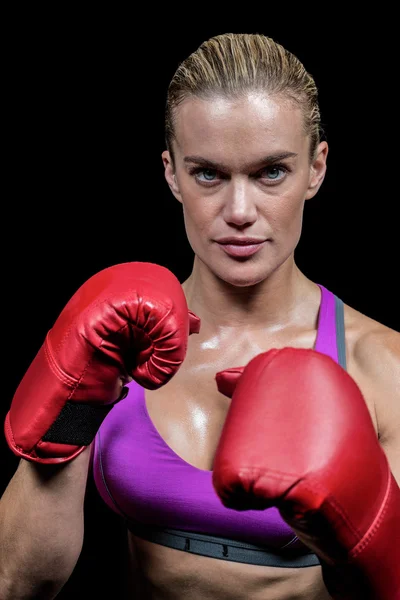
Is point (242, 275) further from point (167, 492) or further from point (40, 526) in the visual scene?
point (40, 526)

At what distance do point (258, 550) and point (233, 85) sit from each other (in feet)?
3.57

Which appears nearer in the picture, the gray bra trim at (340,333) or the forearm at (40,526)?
the forearm at (40,526)

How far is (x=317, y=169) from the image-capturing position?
8.38 feet

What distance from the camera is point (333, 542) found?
5.83 ft

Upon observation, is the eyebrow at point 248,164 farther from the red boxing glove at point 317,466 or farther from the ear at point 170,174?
the red boxing glove at point 317,466

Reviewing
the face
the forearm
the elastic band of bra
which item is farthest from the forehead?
the elastic band of bra

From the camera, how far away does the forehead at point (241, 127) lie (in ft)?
7.44

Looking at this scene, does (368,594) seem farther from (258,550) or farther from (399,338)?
(399,338)

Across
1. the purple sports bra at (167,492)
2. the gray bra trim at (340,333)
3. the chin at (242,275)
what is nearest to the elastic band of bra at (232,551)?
the purple sports bra at (167,492)

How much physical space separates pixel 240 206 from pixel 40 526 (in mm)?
857

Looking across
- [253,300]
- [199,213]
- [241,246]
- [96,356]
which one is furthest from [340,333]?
[96,356]

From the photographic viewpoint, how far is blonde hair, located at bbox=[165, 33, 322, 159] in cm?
231

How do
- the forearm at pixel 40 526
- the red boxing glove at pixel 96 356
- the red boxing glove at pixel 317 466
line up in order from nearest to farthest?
the red boxing glove at pixel 317 466 < the red boxing glove at pixel 96 356 < the forearm at pixel 40 526

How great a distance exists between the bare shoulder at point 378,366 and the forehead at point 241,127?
50 centimetres
